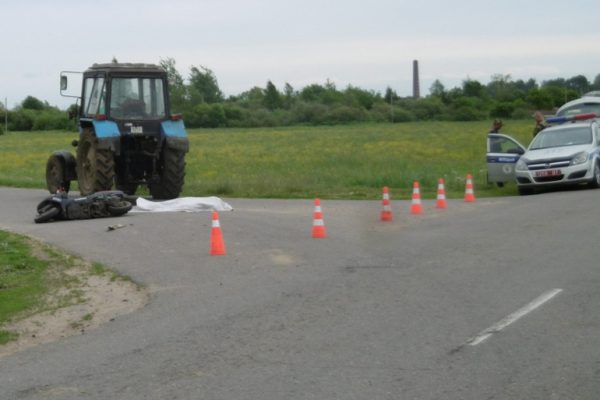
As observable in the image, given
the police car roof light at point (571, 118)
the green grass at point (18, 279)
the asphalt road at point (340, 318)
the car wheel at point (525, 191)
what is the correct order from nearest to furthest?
the asphalt road at point (340, 318), the green grass at point (18, 279), the car wheel at point (525, 191), the police car roof light at point (571, 118)

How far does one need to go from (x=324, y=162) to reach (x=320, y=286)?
99.4 feet

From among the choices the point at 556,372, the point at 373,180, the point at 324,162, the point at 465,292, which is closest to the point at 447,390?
the point at 556,372

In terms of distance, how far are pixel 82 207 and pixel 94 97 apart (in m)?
5.33

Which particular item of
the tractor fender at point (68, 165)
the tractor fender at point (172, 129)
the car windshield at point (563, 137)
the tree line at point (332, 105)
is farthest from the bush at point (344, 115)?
the tractor fender at point (172, 129)

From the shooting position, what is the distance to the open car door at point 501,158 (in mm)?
24531

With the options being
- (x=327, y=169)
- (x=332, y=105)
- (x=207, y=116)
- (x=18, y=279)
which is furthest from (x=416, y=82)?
(x=18, y=279)

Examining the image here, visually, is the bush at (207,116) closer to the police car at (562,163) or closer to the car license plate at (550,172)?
the police car at (562,163)

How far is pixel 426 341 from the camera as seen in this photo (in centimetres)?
838

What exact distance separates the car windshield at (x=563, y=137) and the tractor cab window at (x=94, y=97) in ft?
34.3

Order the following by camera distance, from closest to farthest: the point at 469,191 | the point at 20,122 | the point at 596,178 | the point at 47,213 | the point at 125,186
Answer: the point at 47,213, the point at 469,191, the point at 596,178, the point at 125,186, the point at 20,122

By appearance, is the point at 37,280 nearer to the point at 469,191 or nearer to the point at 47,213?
the point at 47,213

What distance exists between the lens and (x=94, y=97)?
22.8 metres

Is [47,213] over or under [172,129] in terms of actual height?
under

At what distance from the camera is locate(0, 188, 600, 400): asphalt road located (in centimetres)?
723
